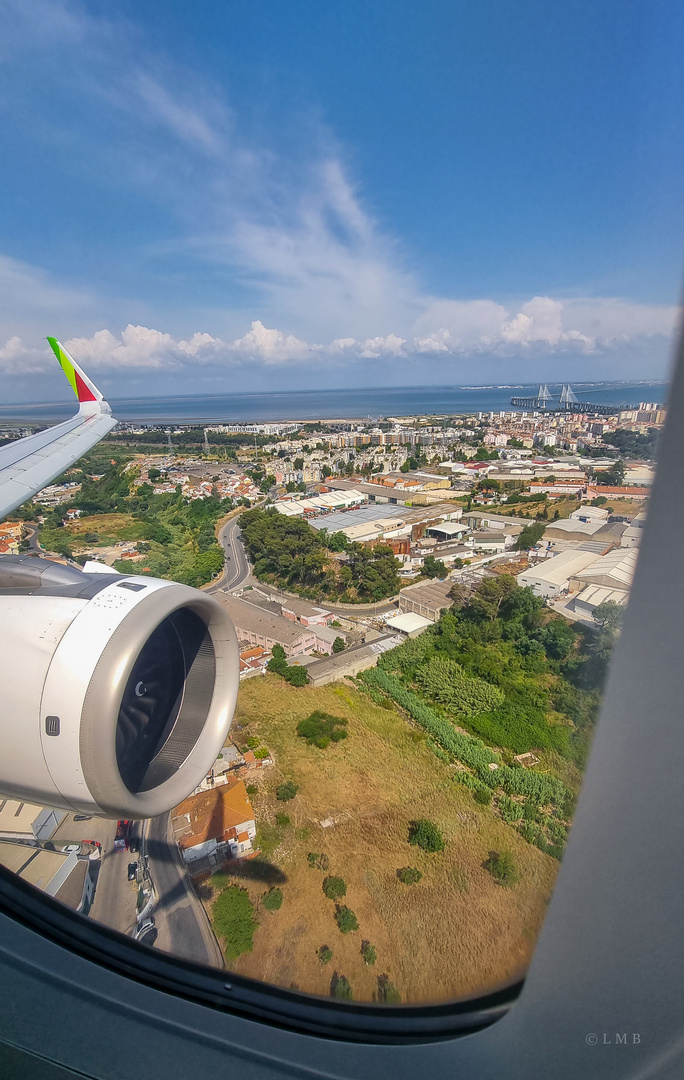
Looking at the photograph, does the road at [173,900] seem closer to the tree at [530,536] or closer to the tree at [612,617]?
the tree at [612,617]

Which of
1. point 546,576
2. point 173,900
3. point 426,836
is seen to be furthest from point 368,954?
point 546,576

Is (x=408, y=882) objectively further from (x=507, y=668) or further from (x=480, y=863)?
(x=507, y=668)

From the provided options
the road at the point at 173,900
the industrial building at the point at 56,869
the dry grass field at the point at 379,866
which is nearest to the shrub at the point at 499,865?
the dry grass field at the point at 379,866

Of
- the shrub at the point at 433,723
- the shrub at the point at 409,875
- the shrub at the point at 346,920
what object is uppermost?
the shrub at the point at 346,920

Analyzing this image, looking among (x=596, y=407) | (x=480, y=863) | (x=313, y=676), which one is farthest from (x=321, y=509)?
(x=596, y=407)

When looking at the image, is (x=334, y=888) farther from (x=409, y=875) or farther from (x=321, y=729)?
(x=321, y=729)

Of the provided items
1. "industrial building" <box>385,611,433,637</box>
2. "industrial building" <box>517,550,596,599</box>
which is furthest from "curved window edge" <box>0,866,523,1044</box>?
"industrial building" <box>385,611,433,637</box>
